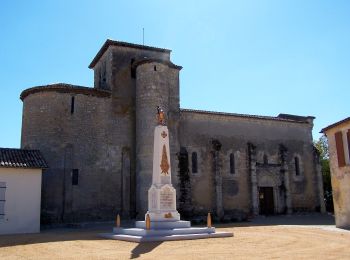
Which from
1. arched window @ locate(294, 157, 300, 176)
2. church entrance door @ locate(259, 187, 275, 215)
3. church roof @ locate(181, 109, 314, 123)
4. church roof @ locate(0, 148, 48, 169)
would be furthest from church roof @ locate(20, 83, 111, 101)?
arched window @ locate(294, 157, 300, 176)

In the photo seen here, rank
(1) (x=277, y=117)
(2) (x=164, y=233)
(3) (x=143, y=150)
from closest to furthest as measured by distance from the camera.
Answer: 1. (2) (x=164, y=233)
2. (3) (x=143, y=150)
3. (1) (x=277, y=117)

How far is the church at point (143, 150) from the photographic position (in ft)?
76.2

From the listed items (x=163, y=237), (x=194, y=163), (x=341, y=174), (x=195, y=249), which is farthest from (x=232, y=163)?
(x=195, y=249)

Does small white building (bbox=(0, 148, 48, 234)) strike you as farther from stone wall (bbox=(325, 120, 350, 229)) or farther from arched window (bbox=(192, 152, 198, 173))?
stone wall (bbox=(325, 120, 350, 229))

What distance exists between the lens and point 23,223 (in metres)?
19.0

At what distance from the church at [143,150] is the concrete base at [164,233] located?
8202 mm

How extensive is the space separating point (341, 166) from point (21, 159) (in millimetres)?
16028

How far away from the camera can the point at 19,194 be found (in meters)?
19.1

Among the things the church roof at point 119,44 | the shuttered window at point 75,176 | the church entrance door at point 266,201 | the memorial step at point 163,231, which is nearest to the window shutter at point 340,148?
the memorial step at point 163,231

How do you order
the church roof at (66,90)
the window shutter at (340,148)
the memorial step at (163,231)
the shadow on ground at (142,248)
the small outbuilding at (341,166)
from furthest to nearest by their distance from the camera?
1. the church roof at (66,90)
2. the window shutter at (340,148)
3. the small outbuilding at (341,166)
4. the memorial step at (163,231)
5. the shadow on ground at (142,248)

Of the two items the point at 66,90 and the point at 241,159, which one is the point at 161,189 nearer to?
the point at 66,90

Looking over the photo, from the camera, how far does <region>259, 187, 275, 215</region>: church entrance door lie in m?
28.7

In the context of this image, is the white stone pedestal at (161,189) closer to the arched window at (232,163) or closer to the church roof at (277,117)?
the church roof at (277,117)

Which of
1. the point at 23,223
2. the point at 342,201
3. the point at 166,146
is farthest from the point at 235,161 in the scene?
the point at 23,223
